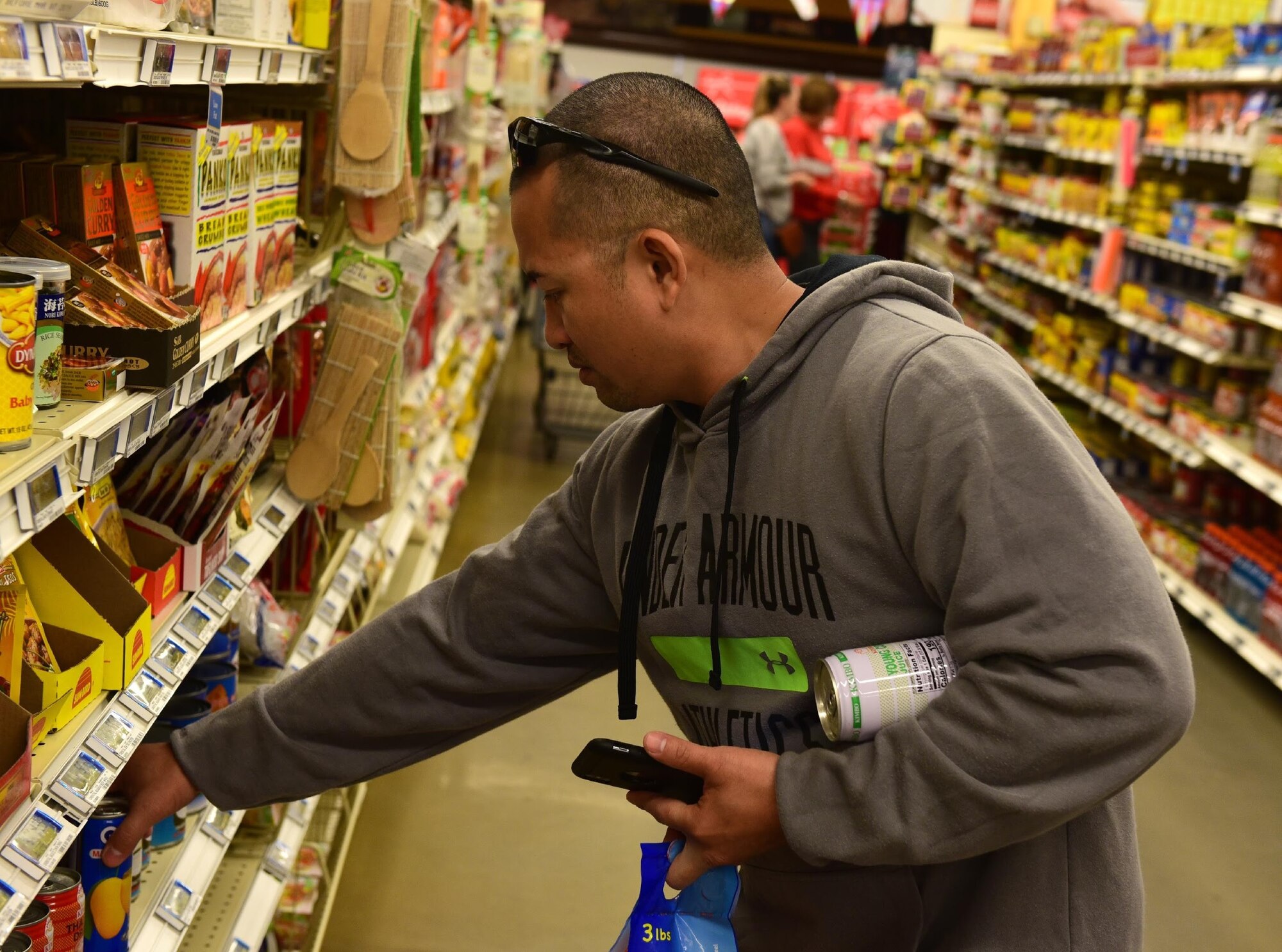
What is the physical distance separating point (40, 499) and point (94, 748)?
0.44m

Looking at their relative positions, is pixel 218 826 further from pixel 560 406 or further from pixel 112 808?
pixel 560 406

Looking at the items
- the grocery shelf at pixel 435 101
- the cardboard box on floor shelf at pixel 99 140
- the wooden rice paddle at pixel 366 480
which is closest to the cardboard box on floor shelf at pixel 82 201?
the cardboard box on floor shelf at pixel 99 140

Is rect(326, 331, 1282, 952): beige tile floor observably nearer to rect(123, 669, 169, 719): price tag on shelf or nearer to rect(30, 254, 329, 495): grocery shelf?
rect(123, 669, 169, 719): price tag on shelf

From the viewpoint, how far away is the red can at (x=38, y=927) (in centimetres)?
151

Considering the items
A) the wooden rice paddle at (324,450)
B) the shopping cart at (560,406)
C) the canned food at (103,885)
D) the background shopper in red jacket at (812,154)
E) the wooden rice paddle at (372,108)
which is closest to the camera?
the canned food at (103,885)

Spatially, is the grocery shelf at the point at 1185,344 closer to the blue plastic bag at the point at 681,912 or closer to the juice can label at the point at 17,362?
the blue plastic bag at the point at 681,912

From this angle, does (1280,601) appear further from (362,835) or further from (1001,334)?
(1001,334)

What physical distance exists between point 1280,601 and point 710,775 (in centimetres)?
397

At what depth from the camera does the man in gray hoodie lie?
1.23 meters

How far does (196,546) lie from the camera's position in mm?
1948

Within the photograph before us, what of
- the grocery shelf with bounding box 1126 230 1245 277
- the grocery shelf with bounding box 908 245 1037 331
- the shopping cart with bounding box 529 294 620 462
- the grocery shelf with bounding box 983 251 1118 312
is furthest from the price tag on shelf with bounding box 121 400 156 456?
the grocery shelf with bounding box 908 245 1037 331

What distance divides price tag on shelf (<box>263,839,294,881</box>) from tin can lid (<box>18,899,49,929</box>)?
0.99 meters

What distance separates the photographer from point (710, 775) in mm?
1396

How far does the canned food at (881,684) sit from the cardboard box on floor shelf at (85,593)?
2.79ft
